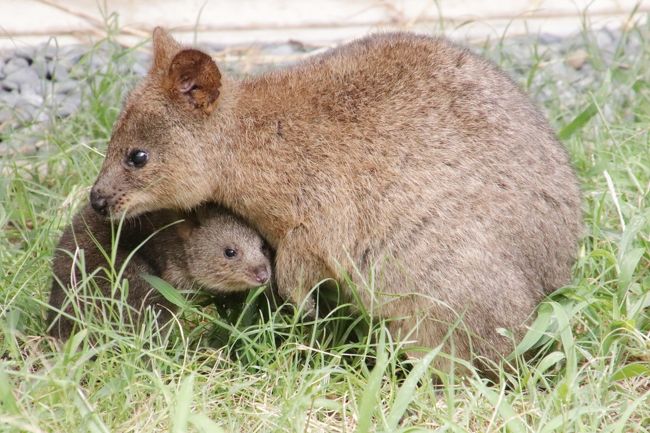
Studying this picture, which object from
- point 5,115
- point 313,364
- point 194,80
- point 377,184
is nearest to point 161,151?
point 194,80

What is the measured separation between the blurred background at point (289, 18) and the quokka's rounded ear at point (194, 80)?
10.4 ft

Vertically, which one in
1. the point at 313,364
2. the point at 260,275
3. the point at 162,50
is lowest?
the point at 313,364

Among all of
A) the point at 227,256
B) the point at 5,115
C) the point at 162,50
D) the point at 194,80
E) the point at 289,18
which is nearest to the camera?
the point at 194,80

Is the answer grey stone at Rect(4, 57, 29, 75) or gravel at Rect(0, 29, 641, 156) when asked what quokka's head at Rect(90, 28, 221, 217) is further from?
grey stone at Rect(4, 57, 29, 75)

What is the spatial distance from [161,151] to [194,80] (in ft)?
1.08

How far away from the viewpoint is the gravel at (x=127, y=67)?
270 inches

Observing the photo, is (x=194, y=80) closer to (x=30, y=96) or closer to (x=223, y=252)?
(x=223, y=252)

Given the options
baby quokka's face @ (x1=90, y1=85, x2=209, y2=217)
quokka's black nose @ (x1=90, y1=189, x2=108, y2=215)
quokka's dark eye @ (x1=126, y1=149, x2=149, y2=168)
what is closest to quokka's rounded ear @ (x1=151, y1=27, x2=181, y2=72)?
baby quokka's face @ (x1=90, y1=85, x2=209, y2=217)

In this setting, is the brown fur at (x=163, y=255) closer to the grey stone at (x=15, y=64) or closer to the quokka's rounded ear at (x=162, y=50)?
the quokka's rounded ear at (x=162, y=50)

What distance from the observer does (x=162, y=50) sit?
16.0ft

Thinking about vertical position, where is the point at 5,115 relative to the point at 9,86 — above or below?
below

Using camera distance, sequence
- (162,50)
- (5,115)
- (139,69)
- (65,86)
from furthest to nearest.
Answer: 1. (139,69)
2. (65,86)
3. (5,115)
4. (162,50)

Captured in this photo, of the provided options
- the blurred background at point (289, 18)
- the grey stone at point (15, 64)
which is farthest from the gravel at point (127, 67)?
the blurred background at point (289, 18)

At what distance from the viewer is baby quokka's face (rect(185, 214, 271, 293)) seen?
16.3ft
